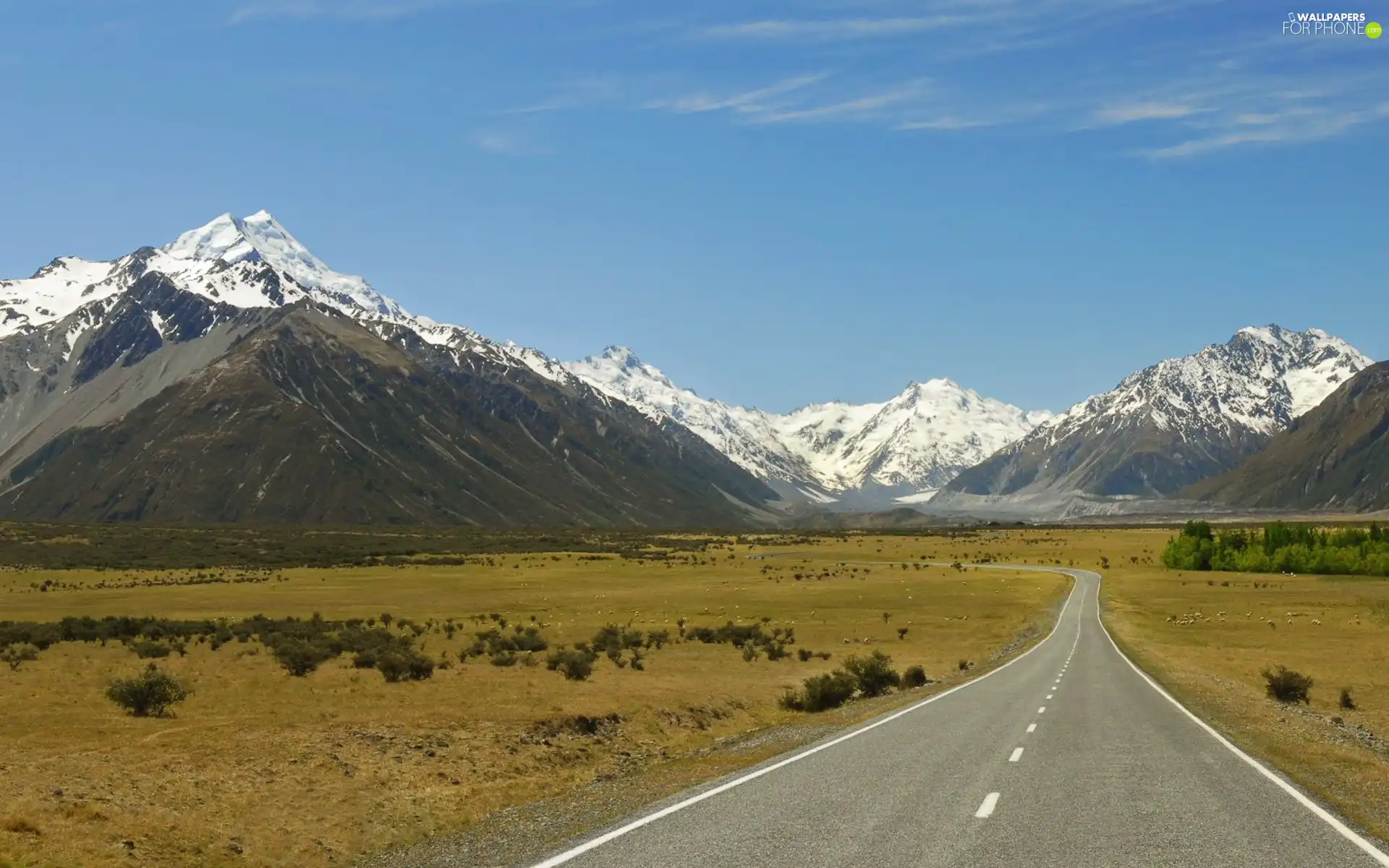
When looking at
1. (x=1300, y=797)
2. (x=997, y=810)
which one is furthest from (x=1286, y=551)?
(x=997, y=810)

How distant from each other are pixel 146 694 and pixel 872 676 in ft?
70.7

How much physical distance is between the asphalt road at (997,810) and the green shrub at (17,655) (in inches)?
1249

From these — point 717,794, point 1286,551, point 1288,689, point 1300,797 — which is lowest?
point 1286,551

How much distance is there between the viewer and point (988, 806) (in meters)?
16.3

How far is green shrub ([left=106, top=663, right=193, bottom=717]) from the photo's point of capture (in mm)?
A: 29094

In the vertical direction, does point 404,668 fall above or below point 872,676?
above

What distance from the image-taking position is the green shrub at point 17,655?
42156mm

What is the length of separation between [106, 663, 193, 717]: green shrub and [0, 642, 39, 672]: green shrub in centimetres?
1380

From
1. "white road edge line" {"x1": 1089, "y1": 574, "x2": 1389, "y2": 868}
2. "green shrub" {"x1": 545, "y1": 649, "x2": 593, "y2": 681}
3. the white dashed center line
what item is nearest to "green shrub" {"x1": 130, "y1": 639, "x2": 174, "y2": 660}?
"green shrub" {"x1": 545, "y1": 649, "x2": 593, "y2": 681}

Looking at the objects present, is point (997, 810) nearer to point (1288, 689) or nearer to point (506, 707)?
point (506, 707)

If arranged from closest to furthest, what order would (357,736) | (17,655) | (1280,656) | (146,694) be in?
1. (357,736)
2. (146,694)
3. (17,655)
4. (1280,656)

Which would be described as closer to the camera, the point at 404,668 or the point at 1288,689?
the point at 1288,689

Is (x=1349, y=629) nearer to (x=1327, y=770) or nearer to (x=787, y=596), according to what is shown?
(x=787, y=596)

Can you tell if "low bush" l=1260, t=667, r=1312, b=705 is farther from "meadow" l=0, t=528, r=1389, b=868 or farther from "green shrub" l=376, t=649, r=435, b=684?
"green shrub" l=376, t=649, r=435, b=684
